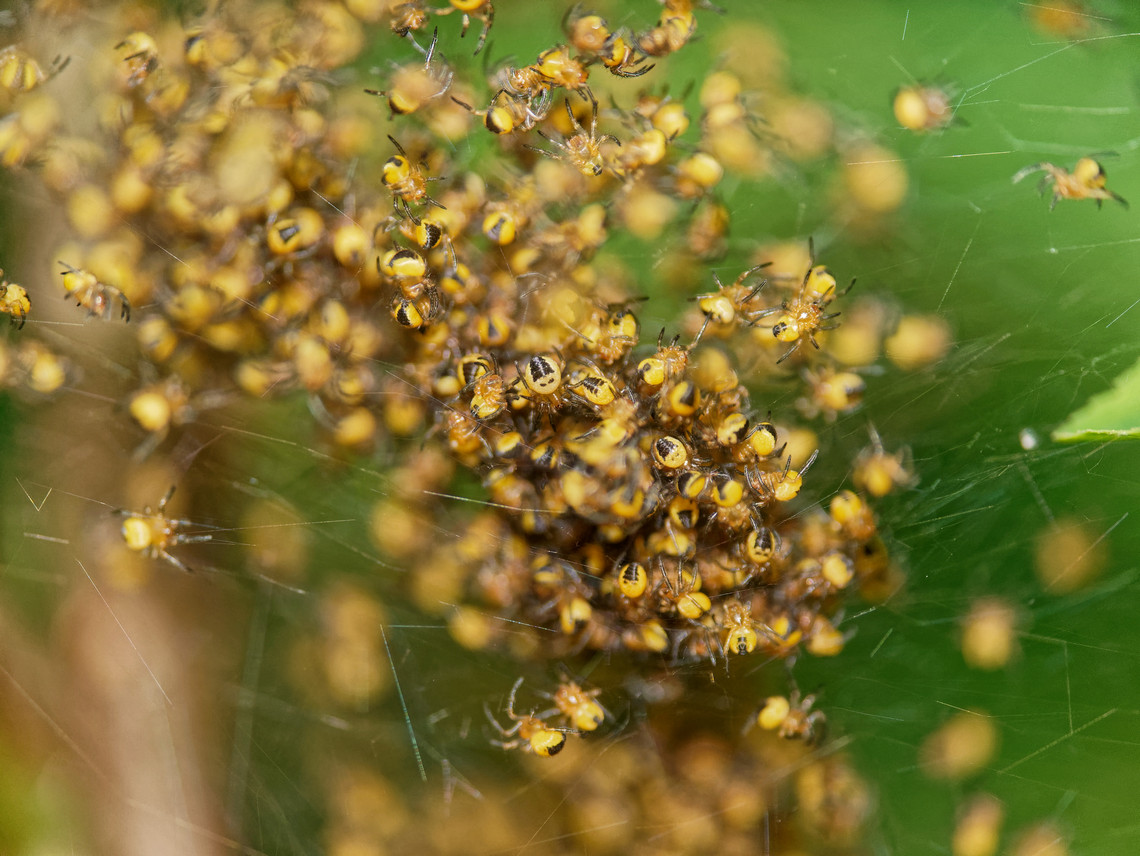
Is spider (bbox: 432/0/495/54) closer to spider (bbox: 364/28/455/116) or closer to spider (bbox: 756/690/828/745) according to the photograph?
spider (bbox: 364/28/455/116)

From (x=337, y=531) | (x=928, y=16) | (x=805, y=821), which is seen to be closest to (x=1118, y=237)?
(x=928, y=16)

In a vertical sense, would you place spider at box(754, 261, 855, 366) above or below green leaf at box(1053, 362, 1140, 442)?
above

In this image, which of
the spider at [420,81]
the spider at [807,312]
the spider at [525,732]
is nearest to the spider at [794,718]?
the spider at [525,732]

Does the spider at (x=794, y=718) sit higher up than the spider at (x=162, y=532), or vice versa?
the spider at (x=162, y=532)

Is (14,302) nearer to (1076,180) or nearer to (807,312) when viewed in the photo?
(807,312)

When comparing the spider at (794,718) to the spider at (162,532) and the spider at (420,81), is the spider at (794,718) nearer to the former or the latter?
the spider at (162,532)

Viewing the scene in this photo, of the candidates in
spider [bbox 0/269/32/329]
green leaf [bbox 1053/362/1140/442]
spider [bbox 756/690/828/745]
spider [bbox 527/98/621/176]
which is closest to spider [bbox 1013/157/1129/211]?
green leaf [bbox 1053/362/1140/442]
